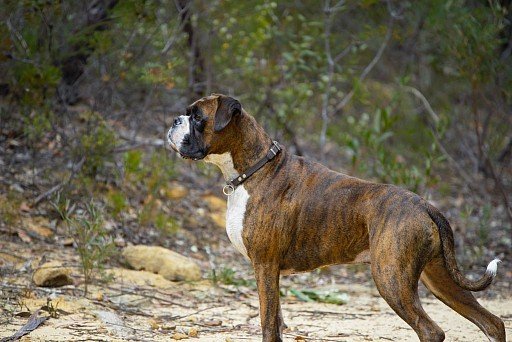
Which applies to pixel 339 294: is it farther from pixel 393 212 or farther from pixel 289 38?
pixel 289 38

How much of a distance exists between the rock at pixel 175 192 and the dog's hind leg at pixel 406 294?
5.13 meters

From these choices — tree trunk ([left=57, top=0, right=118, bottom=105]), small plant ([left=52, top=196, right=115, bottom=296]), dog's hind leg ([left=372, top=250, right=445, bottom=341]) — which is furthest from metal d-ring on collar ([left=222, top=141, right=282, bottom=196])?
tree trunk ([left=57, top=0, right=118, bottom=105])

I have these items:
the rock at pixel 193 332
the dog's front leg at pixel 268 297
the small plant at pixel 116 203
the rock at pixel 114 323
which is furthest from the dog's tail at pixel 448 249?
the small plant at pixel 116 203

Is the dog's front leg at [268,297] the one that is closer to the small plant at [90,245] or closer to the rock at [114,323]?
the rock at [114,323]

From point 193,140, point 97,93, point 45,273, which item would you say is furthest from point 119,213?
point 193,140

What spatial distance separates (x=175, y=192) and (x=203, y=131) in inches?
188

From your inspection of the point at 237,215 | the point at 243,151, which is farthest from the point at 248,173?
the point at 237,215

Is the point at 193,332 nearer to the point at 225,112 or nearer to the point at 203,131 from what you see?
the point at 203,131

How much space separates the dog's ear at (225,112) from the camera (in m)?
5.08

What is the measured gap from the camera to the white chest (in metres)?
5.07

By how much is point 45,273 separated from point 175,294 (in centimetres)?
118

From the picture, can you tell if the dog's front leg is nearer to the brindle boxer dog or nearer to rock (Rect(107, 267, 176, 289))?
the brindle boxer dog

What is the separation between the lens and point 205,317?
626 centimetres

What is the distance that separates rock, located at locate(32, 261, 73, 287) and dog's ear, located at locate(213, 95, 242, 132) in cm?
225
